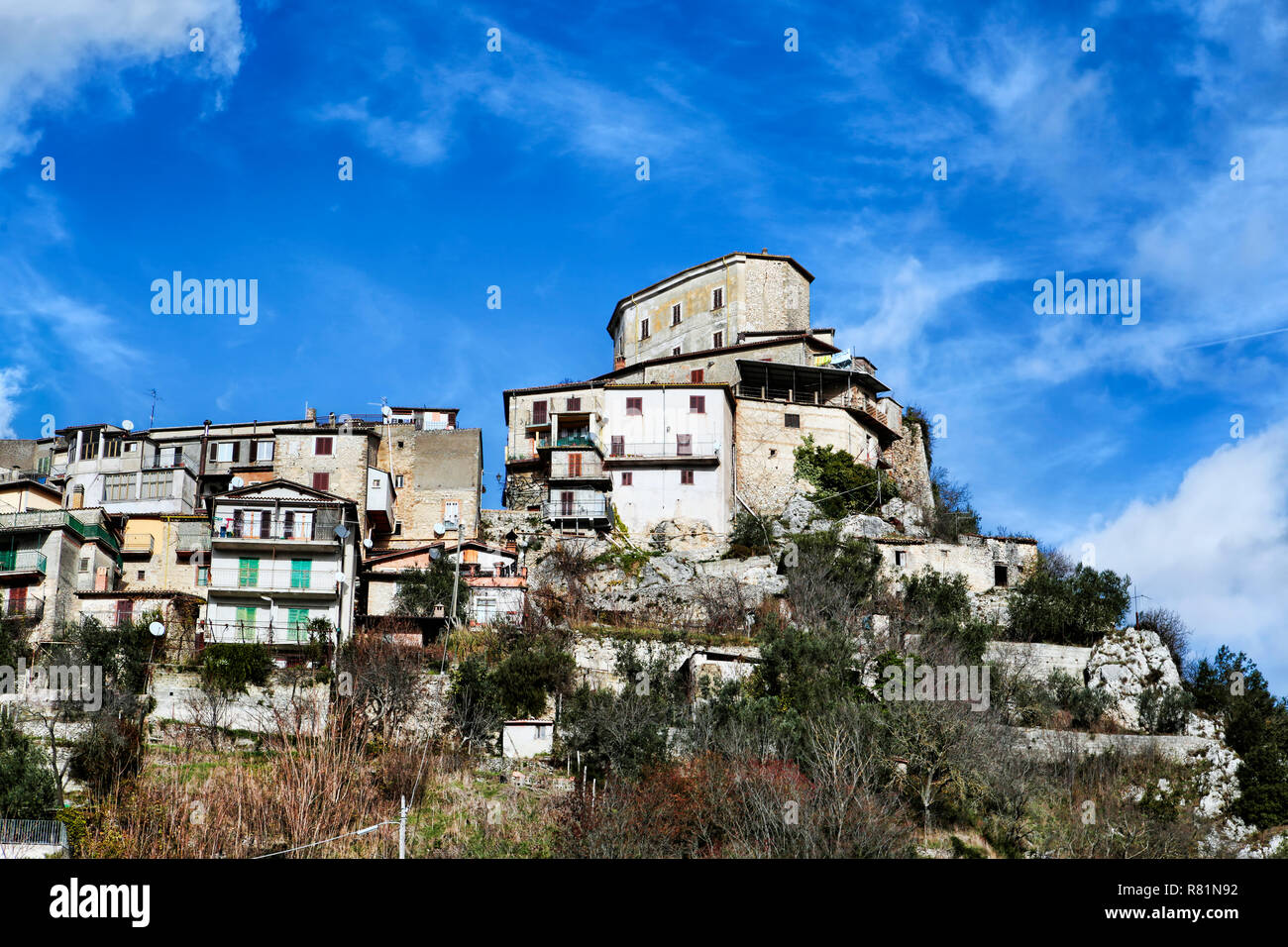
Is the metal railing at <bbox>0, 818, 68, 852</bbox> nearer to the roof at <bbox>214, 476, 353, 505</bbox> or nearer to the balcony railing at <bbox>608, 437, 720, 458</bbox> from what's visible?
the roof at <bbox>214, 476, 353, 505</bbox>

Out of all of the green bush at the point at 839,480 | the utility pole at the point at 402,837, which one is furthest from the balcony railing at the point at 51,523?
the green bush at the point at 839,480

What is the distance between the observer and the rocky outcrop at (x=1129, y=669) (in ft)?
146

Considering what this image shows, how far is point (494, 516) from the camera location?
57344mm

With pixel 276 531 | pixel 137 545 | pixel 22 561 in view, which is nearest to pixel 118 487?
pixel 137 545

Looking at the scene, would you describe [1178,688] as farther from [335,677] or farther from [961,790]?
[335,677]

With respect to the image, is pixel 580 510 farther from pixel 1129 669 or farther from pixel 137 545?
pixel 1129 669

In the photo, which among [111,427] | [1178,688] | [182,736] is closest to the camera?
[182,736]

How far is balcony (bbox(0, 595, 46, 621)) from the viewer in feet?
149

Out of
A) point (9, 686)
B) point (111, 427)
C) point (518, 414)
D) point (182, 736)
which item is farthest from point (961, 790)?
point (111, 427)

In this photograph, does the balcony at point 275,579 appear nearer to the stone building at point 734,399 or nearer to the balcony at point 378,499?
the balcony at point 378,499

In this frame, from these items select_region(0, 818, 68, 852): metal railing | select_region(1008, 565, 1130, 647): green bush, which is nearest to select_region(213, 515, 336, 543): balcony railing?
select_region(0, 818, 68, 852): metal railing

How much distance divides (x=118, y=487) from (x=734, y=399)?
29312 millimetres

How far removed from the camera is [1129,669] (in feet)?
151
